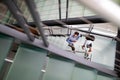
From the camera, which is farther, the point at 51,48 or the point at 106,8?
the point at 51,48

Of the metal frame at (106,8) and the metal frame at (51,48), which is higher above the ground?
the metal frame at (51,48)

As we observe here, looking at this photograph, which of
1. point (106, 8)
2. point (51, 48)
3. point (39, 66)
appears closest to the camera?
point (106, 8)

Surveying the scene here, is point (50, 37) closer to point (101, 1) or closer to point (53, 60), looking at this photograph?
point (53, 60)

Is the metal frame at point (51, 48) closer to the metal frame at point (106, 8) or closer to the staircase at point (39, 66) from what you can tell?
the staircase at point (39, 66)

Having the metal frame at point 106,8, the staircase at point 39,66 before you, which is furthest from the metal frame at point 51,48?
the metal frame at point 106,8

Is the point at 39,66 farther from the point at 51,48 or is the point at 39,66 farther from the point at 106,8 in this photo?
the point at 106,8

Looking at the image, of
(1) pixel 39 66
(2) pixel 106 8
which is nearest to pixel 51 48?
(1) pixel 39 66

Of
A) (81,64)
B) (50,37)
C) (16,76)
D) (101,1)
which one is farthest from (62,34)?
(101,1)

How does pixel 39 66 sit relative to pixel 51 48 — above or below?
below

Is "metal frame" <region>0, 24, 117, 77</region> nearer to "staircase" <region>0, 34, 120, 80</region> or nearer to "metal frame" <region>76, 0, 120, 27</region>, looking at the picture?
"staircase" <region>0, 34, 120, 80</region>

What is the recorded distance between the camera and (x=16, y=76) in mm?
1401

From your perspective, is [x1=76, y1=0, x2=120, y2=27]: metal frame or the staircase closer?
[x1=76, y1=0, x2=120, y2=27]: metal frame

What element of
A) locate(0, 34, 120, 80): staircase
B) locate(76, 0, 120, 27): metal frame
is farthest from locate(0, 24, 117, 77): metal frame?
locate(76, 0, 120, 27): metal frame

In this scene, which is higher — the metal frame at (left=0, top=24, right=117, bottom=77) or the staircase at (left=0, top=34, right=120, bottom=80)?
the metal frame at (left=0, top=24, right=117, bottom=77)
